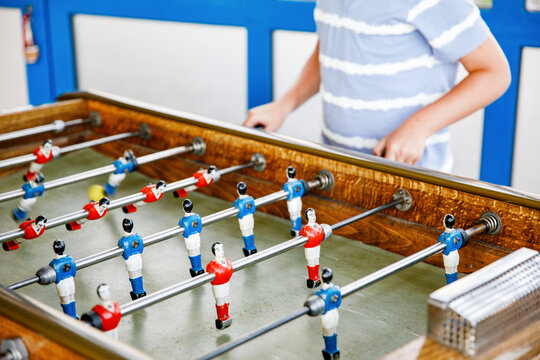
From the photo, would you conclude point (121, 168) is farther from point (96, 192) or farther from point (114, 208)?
point (114, 208)

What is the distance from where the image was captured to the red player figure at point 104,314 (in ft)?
3.13

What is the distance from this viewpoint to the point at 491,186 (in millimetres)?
1291

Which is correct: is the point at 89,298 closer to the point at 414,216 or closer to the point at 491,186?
the point at 414,216

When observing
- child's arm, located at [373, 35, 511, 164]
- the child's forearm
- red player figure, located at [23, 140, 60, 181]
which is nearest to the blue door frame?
the child's forearm

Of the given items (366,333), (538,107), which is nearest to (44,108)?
(366,333)

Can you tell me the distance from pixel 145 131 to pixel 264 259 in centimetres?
96

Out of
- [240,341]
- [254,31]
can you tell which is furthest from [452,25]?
[254,31]

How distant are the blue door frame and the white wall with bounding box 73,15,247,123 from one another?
0.07 m

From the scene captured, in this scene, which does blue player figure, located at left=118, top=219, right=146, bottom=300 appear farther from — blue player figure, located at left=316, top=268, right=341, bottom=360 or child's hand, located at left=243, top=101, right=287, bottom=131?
child's hand, located at left=243, top=101, right=287, bottom=131

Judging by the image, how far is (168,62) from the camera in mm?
4133

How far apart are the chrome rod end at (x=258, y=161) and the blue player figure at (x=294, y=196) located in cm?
21

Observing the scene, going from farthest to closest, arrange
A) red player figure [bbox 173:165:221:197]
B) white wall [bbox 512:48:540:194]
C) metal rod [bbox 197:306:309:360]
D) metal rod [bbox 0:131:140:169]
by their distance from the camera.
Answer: white wall [bbox 512:48:540:194]
metal rod [bbox 0:131:140:169]
red player figure [bbox 173:165:221:197]
metal rod [bbox 197:306:309:360]

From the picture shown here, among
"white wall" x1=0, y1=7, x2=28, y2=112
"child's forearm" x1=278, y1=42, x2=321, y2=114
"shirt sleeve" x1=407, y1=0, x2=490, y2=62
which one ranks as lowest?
"white wall" x1=0, y1=7, x2=28, y2=112

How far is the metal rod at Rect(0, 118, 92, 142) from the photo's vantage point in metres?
1.91
